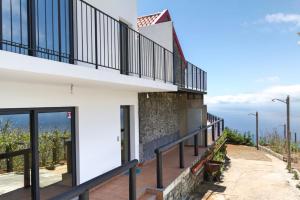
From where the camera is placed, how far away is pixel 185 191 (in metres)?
9.59

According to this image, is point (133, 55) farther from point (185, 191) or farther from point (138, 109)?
point (185, 191)

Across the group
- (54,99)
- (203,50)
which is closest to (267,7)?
(203,50)

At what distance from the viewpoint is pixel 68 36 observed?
698cm

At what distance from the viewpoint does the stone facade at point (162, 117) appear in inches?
456

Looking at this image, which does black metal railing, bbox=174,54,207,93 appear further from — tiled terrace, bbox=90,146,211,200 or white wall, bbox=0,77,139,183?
tiled terrace, bbox=90,146,211,200

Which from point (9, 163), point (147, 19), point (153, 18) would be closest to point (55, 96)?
point (9, 163)

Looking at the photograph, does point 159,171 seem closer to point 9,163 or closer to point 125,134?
point 125,134

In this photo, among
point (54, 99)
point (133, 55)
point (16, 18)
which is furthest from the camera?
point (133, 55)

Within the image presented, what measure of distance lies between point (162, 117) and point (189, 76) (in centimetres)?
274

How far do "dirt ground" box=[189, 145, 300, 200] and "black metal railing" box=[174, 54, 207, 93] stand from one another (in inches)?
184

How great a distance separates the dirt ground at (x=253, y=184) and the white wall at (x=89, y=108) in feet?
11.7

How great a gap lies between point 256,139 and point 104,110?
17.7m

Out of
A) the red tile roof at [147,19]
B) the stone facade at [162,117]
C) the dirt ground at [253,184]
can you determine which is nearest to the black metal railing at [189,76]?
the stone facade at [162,117]

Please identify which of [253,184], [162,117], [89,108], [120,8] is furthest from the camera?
[162,117]
